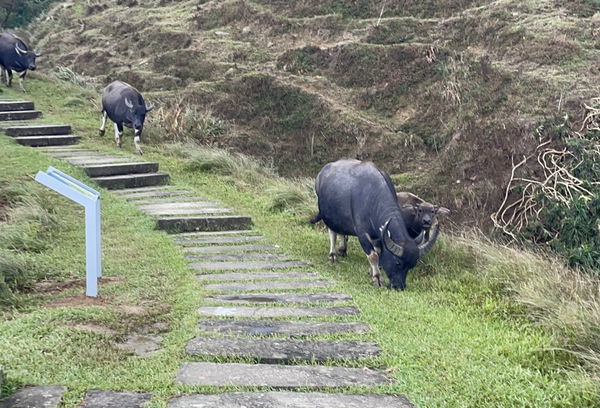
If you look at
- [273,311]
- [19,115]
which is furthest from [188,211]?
[19,115]

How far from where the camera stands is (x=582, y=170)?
1093cm

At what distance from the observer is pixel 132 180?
11805 mm

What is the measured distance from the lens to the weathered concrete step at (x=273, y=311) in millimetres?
5762

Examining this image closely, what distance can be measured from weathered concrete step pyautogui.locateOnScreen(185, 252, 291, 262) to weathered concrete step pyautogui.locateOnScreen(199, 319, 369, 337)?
233 cm

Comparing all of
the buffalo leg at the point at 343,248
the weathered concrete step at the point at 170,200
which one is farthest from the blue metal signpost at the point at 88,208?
the weathered concrete step at the point at 170,200

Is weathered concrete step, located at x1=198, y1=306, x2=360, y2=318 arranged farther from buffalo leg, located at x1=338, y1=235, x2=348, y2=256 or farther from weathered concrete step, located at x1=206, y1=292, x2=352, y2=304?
buffalo leg, located at x1=338, y1=235, x2=348, y2=256

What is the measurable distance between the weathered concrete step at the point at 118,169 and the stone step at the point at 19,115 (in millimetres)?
4753

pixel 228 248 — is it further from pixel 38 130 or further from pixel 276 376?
pixel 38 130

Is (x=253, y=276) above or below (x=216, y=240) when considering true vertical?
above

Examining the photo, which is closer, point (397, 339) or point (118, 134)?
point (397, 339)

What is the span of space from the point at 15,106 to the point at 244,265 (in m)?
10.9

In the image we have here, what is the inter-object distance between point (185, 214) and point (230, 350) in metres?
5.08

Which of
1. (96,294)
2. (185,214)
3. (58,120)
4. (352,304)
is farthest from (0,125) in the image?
(352,304)

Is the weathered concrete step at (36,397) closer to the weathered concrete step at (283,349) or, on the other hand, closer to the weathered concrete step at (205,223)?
the weathered concrete step at (283,349)
